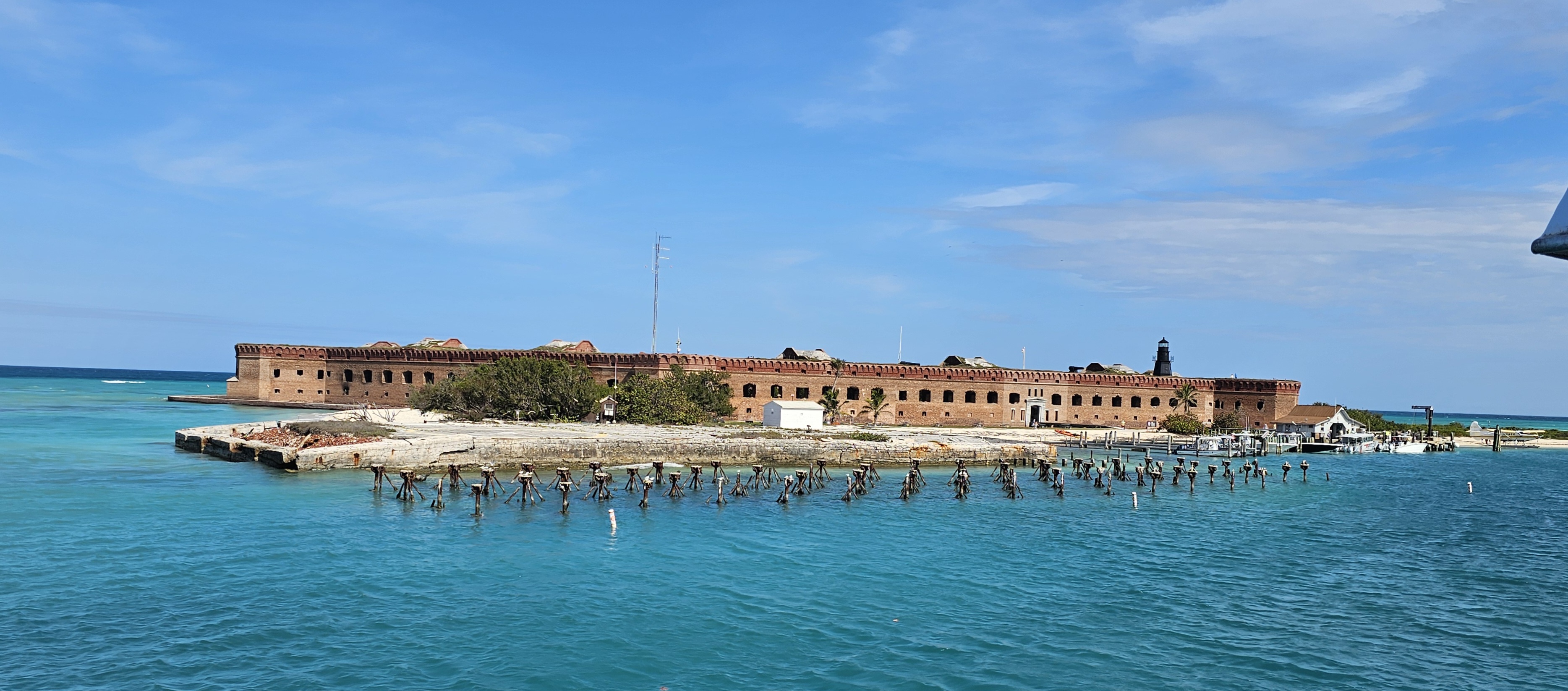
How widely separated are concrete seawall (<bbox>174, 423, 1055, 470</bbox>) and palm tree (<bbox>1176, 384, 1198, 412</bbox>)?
75.9 feet

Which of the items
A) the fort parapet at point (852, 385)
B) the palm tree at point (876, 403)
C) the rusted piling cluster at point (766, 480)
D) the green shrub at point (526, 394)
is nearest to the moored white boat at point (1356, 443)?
the fort parapet at point (852, 385)

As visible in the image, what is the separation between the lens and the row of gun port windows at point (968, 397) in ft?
205

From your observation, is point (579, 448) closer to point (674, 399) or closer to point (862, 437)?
point (674, 399)

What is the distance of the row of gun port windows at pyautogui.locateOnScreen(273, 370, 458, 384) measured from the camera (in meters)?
70.9

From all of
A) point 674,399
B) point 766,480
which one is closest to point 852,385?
point 674,399

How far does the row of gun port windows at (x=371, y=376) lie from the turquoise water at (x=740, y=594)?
37201 mm

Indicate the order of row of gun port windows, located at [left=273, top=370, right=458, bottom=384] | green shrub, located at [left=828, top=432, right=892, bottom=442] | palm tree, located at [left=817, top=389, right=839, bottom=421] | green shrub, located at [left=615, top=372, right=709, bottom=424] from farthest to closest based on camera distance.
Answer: row of gun port windows, located at [left=273, top=370, right=458, bottom=384]
palm tree, located at [left=817, top=389, right=839, bottom=421]
green shrub, located at [left=615, top=372, right=709, bottom=424]
green shrub, located at [left=828, top=432, right=892, bottom=442]

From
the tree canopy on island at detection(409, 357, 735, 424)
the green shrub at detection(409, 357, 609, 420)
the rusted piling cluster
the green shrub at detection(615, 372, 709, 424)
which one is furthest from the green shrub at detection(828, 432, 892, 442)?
the green shrub at detection(409, 357, 609, 420)

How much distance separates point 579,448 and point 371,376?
4157cm

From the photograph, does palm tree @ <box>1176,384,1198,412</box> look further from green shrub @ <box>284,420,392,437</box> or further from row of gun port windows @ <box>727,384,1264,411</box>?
green shrub @ <box>284,420,392,437</box>

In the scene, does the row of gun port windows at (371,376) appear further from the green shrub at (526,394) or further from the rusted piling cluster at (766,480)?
the rusted piling cluster at (766,480)

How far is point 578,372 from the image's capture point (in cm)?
5675

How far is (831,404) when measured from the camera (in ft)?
200

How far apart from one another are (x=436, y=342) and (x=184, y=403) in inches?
1019
